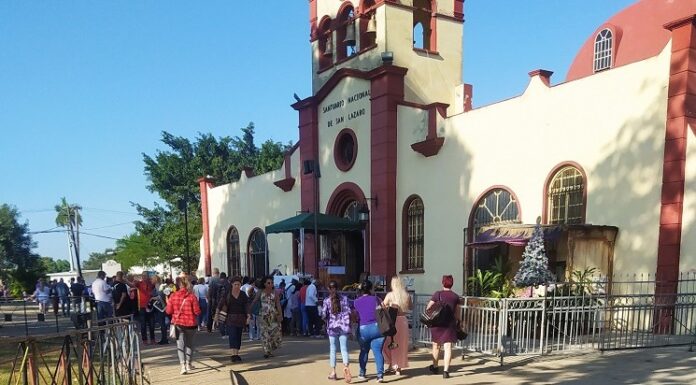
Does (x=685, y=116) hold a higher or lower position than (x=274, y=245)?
higher

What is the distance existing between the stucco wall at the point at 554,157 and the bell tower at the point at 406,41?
7.29ft

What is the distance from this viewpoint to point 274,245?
2259 centimetres

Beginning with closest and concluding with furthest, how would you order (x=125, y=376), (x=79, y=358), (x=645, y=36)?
(x=79, y=358)
(x=125, y=376)
(x=645, y=36)

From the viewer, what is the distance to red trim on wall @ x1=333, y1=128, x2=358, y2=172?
18.2 meters

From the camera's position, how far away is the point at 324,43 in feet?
67.6

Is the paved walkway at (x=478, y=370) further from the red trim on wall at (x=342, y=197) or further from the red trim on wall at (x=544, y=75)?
the red trim on wall at (x=342, y=197)

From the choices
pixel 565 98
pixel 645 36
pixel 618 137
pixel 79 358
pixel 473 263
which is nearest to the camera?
pixel 79 358

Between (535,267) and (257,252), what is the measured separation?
1532 cm

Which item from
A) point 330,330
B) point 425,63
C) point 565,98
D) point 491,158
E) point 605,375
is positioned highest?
point 425,63

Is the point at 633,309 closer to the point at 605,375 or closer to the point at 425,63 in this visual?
the point at 605,375

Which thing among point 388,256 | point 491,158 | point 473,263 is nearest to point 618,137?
point 491,158

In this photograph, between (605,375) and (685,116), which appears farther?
(685,116)

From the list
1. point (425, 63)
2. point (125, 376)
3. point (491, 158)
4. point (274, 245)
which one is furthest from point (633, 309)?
point (274, 245)

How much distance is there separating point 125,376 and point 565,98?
400 inches
